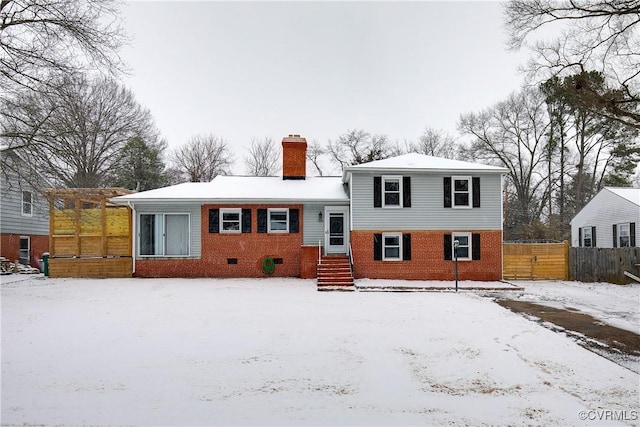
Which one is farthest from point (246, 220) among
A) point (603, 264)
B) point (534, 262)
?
point (603, 264)

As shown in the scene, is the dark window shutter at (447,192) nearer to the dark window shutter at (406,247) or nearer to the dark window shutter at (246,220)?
the dark window shutter at (406,247)

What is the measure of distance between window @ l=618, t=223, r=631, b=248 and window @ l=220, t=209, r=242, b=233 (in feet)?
59.5

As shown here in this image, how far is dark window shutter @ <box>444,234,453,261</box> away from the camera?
17094 mm

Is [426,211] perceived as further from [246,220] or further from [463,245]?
[246,220]


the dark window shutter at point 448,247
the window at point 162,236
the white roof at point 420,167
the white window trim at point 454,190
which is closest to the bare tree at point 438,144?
the white roof at point 420,167

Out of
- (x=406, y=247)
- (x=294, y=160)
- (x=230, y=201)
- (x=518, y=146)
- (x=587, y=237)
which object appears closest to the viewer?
(x=406, y=247)

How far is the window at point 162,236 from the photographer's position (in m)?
17.6

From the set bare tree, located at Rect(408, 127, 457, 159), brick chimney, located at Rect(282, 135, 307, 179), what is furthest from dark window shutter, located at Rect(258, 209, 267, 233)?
bare tree, located at Rect(408, 127, 457, 159)

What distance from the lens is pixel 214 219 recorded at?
17.6m

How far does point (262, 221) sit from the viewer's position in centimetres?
1767

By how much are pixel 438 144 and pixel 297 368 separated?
1429 inches

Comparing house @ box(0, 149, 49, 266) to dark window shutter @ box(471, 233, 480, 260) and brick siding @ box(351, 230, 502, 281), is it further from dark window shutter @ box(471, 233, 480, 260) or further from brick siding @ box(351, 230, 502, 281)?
dark window shutter @ box(471, 233, 480, 260)

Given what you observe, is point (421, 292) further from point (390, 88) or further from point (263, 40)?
point (390, 88)

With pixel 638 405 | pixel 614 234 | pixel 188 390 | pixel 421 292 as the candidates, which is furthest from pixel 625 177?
pixel 188 390
